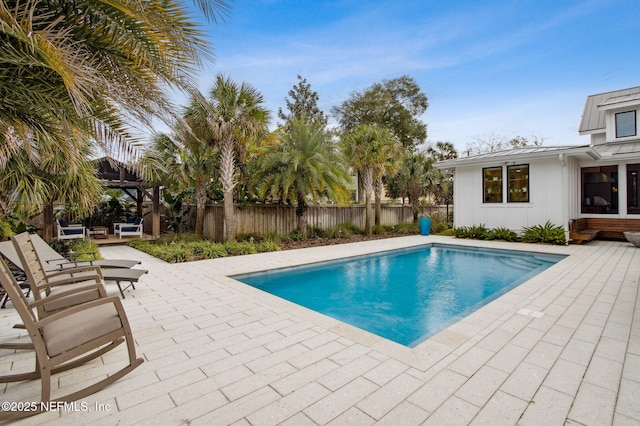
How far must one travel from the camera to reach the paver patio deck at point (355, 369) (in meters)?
2.08

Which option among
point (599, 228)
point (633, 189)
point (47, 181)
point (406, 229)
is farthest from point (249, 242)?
point (633, 189)

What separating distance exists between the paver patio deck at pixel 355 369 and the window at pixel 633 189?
973 cm

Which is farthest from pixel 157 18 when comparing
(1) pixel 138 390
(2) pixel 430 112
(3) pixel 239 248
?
(2) pixel 430 112

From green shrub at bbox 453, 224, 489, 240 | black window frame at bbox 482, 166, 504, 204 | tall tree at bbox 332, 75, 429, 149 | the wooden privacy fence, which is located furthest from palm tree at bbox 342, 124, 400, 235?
tall tree at bbox 332, 75, 429, 149

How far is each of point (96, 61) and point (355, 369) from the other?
410 centimetres

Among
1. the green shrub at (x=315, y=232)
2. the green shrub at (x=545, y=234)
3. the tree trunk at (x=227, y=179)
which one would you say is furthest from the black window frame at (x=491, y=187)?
the tree trunk at (x=227, y=179)

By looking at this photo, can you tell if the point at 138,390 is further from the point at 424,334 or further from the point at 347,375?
the point at 424,334

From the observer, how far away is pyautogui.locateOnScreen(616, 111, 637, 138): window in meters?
13.2

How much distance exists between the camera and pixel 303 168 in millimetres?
11102

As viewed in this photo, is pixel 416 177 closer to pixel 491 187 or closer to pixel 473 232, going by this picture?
pixel 491 187

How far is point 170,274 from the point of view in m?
6.68

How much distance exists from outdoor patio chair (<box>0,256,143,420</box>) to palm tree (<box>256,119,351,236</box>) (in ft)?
27.3

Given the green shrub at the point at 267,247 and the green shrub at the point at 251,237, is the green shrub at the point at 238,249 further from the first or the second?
the green shrub at the point at 251,237

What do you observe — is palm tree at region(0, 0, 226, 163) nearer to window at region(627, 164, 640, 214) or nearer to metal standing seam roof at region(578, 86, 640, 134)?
window at region(627, 164, 640, 214)
